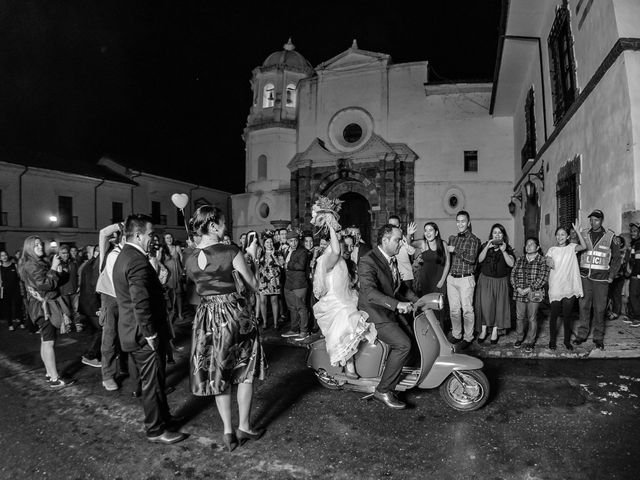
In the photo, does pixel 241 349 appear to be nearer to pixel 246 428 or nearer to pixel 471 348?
pixel 246 428

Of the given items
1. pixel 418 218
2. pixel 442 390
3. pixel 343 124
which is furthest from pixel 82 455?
pixel 343 124

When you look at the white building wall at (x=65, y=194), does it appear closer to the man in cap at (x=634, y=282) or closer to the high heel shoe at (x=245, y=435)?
the high heel shoe at (x=245, y=435)

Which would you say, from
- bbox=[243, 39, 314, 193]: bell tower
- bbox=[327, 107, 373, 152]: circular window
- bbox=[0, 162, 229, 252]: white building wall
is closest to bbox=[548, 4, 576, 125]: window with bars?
bbox=[327, 107, 373, 152]: circular window

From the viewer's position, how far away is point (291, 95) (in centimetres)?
2434

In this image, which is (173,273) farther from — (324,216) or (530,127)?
(530,127)

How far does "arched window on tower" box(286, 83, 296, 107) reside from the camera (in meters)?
24.2

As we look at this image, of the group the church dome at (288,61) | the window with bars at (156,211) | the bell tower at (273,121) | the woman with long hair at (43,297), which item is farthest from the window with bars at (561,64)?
the window with bars at (156,211)

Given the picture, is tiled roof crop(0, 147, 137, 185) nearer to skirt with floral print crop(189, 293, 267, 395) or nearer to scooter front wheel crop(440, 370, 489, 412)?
skirt with floral print crop(189, 293, 267, 395)

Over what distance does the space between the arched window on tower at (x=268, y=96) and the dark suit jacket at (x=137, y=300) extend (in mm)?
22372

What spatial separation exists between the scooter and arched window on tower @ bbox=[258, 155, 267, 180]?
20.1 meters

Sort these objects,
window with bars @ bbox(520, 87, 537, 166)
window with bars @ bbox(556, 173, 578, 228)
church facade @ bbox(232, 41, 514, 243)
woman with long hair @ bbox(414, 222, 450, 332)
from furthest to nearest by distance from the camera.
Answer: church facade @ bbox(232, 41, 514, 243)
window with bars @ bbox(520, 87, 537, 166)
window with bars @ bbox(556, 173, 578, 228)
woman with long hair @ bbox(414, 222, 450, 332)

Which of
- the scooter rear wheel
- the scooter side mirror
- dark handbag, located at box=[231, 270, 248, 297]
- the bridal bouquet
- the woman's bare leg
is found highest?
the bridal bouquet

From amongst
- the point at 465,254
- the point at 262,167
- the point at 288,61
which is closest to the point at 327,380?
the point at 465,254

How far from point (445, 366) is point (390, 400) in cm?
63
